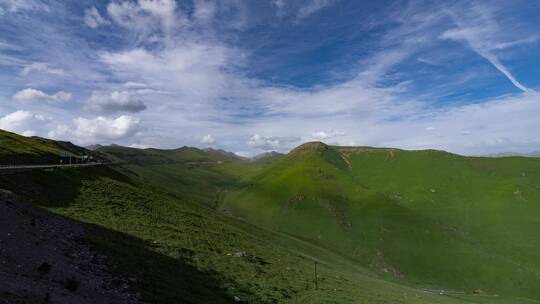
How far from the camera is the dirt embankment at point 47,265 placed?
50.9 ft

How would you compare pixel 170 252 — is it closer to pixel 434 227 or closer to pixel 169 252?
pixel 169 252

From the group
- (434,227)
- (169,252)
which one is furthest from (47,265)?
(434,227)

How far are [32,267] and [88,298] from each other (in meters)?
4.07

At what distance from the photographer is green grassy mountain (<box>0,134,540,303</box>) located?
31859 millimetres

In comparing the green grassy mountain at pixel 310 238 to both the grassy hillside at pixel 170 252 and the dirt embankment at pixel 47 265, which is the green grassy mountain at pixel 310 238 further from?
the dirt embankment at pixel 47 265

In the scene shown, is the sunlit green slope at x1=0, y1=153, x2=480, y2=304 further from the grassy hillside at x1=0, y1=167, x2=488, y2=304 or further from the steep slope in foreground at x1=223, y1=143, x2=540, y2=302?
the steep slope in foreground at x1=223, y1=143, x2=540, y2=302

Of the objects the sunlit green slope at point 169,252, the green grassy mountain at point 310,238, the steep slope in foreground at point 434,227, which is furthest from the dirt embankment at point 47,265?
the steep slope in foreground at point 434,227

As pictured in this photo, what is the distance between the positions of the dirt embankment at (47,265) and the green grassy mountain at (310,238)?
194cm

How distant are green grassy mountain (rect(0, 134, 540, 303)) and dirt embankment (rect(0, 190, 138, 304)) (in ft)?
6.36

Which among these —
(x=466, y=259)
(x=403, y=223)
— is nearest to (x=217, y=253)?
(x=466, y=259)

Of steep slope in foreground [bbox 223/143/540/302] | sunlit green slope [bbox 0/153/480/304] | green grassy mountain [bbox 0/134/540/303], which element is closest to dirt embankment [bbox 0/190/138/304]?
sunlit green slope [bbox 0/153/480/304]

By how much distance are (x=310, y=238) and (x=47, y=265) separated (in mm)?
125294

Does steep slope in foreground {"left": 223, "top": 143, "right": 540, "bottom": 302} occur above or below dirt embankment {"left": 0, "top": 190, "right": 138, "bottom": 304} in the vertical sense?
below

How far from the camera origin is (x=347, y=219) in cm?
Answer: 15725
